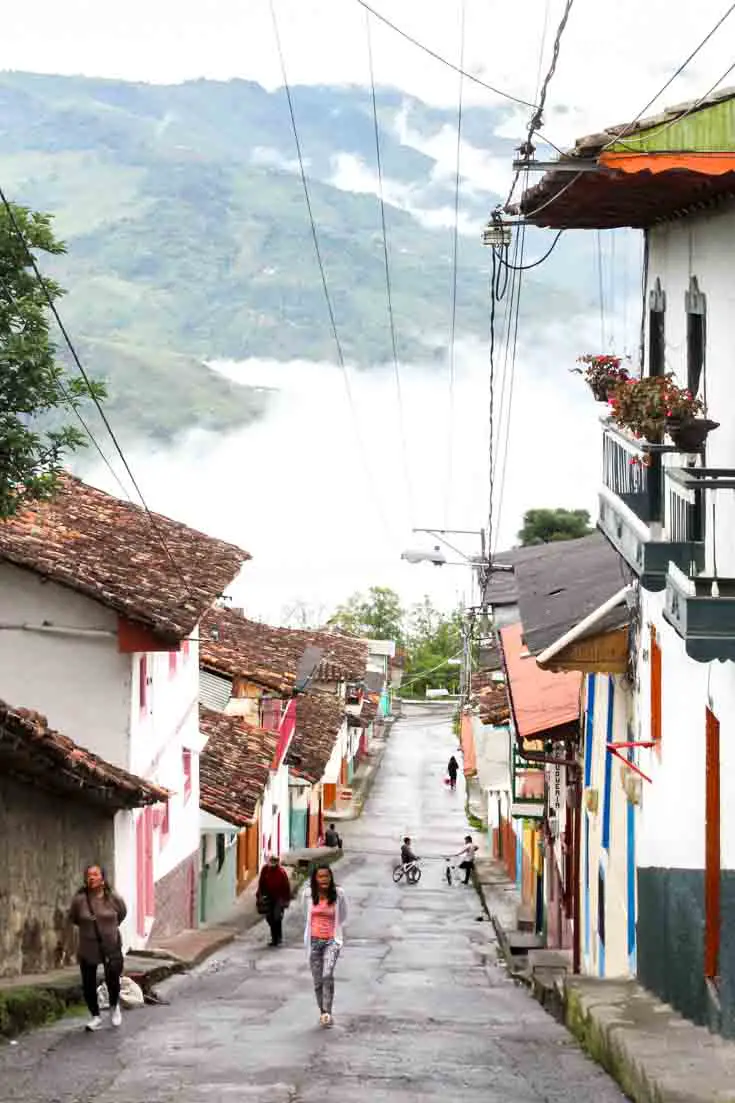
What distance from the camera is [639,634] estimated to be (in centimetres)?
1717

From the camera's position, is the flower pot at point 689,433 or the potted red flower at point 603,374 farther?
the potted red flower at point 603,374

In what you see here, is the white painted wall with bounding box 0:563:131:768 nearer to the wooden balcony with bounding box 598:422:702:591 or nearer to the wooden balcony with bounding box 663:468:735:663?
the wooden balcony with bounding box 598:422:702:591

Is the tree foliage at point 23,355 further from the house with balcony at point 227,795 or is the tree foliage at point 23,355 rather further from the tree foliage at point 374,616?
the tree foliage at point 374,616

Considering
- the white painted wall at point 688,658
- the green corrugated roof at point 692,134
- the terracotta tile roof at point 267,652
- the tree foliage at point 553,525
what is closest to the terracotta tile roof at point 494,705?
the terracotta tile roof at point 267,652

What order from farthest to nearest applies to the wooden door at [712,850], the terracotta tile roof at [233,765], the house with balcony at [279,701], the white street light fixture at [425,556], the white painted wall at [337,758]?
the white painted wall at [337,758] < the white street light fixture at [425,556] < the house with balcony at [279,701] < the terracotta tile roof at [233,765] < the wooden door at [712,850]

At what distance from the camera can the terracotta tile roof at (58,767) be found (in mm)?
16391

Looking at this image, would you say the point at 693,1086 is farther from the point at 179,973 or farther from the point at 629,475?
the point at 179,973

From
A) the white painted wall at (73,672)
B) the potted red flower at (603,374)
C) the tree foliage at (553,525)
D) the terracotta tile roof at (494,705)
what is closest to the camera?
the potted red flower at (603,374)

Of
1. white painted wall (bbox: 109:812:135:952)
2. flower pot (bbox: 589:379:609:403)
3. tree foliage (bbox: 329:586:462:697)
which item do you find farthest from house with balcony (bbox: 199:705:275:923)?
tree foliage (bbox: 329:586:462:697)

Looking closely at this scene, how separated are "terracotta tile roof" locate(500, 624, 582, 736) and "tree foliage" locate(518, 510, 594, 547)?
1896 inches

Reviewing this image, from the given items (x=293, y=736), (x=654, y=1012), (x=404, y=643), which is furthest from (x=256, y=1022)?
(x=404, y=643)

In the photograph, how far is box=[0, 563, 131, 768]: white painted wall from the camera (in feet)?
77.8

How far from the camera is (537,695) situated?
24000mm

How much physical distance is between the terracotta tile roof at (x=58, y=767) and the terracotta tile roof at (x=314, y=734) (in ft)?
86.1
